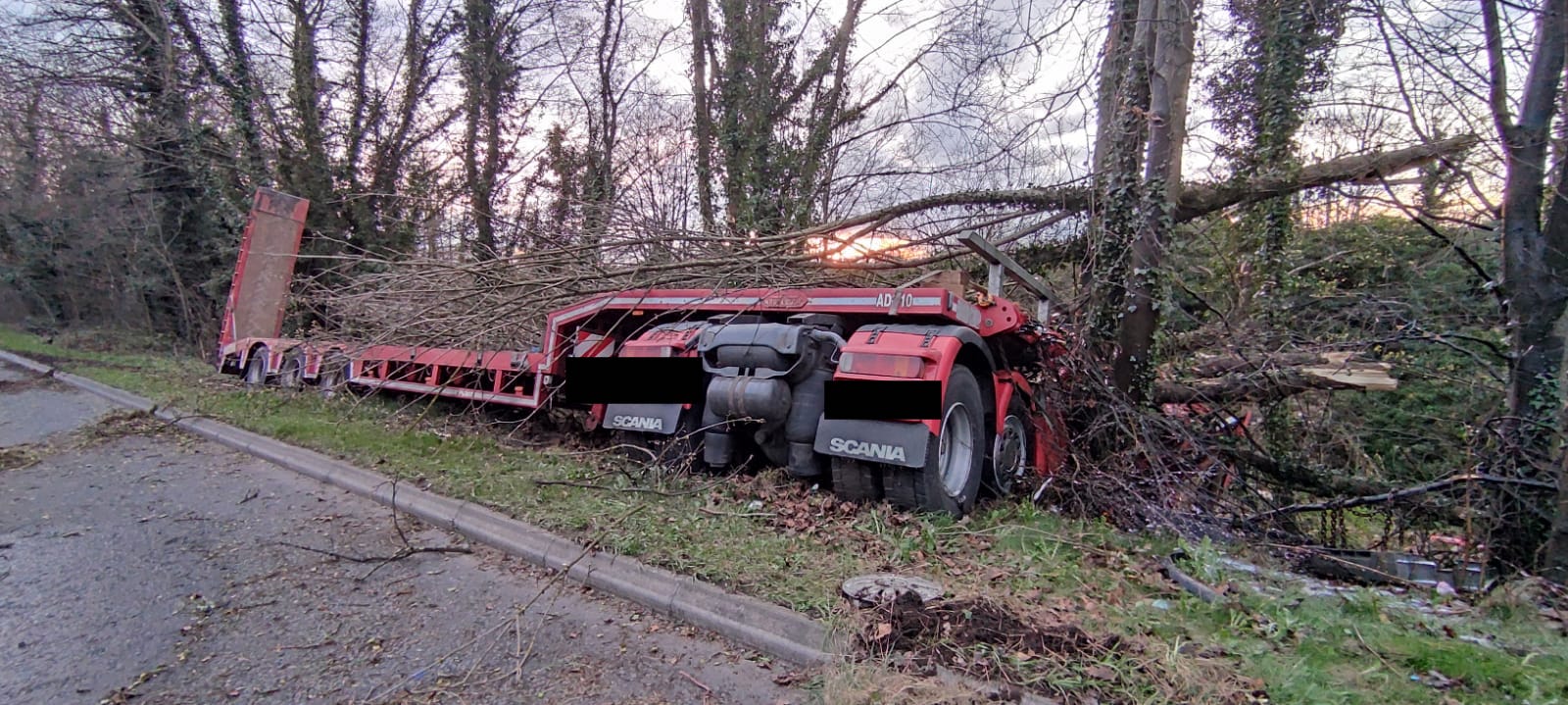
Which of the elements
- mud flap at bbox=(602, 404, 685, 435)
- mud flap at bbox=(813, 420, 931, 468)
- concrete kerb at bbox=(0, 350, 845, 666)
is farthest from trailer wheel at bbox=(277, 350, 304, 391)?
mud flap at bbox=(813, 420, 931, 468)

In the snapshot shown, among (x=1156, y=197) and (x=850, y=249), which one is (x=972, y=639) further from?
(x=1156, y=197)

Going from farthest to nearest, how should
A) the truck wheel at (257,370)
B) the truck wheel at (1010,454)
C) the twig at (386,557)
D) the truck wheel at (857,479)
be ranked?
the truck wheel at (257,370), the truck wheel at (1010,454), the truck wheel at (857,479), the twig at (386,557)

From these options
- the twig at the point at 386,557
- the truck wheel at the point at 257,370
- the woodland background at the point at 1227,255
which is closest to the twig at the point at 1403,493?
the woodland background at the point at 1227,255

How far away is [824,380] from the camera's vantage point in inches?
181

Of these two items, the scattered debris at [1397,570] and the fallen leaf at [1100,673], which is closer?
the fallen leaf at [1100,673]

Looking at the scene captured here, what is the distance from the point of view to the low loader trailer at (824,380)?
4.26 metres

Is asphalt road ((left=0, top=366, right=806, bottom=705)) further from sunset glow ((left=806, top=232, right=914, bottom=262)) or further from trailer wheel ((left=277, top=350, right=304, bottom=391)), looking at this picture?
trailer wheel ((left=277, top=350, right=304, bottom=391))

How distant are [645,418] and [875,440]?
5.56 feet

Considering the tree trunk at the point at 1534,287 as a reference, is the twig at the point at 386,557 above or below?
below

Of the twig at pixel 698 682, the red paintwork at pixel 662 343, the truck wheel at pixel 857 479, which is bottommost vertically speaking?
the twig at pixel 698 682

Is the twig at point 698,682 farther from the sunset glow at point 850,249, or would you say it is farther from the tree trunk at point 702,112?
the tree trunk at point 702,112

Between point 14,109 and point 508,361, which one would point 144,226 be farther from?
point 508,361

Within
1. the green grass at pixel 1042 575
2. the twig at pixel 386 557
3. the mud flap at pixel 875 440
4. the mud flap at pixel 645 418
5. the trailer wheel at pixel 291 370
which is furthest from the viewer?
the trailer wheel at pixel 291 370

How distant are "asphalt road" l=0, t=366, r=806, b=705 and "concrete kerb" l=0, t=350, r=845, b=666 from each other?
0.25ft
